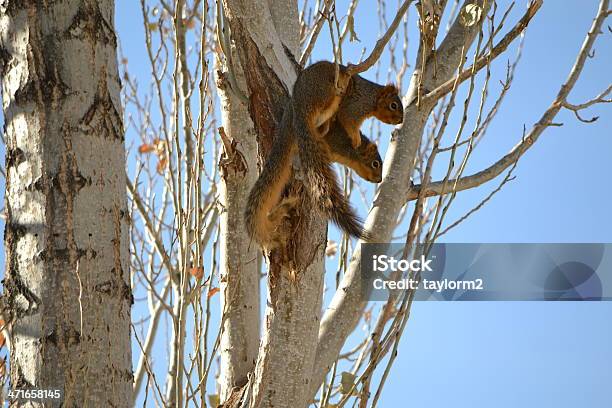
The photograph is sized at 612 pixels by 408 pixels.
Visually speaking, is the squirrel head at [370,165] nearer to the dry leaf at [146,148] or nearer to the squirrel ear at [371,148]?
the squirrel ear at [371,148]

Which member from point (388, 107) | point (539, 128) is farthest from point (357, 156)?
point (539, 128)

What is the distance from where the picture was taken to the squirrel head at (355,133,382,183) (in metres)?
2.65

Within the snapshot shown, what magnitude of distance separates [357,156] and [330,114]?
0.69ft

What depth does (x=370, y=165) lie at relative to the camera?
265 centimetres

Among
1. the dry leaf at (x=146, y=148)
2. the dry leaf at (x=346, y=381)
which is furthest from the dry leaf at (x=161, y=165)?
the dry leaf at (x=346, y=381)

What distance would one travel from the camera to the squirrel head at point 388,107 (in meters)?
3.01

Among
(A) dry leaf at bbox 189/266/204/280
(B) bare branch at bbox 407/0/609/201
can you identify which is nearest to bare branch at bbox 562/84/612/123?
(B) bare branch at bbox 407/0/609/201

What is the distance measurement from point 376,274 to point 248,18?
0.93 m

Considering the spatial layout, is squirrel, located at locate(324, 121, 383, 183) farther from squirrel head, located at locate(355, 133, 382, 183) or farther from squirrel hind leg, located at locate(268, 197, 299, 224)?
squirrel hind leg, located at locate(268, 197, 299, 224)

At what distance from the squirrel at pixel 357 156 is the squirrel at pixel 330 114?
4 centimetres

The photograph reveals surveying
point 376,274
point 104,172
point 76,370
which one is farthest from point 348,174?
point 76,370

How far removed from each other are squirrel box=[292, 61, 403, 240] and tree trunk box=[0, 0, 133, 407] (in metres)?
0.57

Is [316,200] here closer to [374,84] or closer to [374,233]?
[374,233]

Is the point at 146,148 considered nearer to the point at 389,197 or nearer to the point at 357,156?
the point at 357,156
